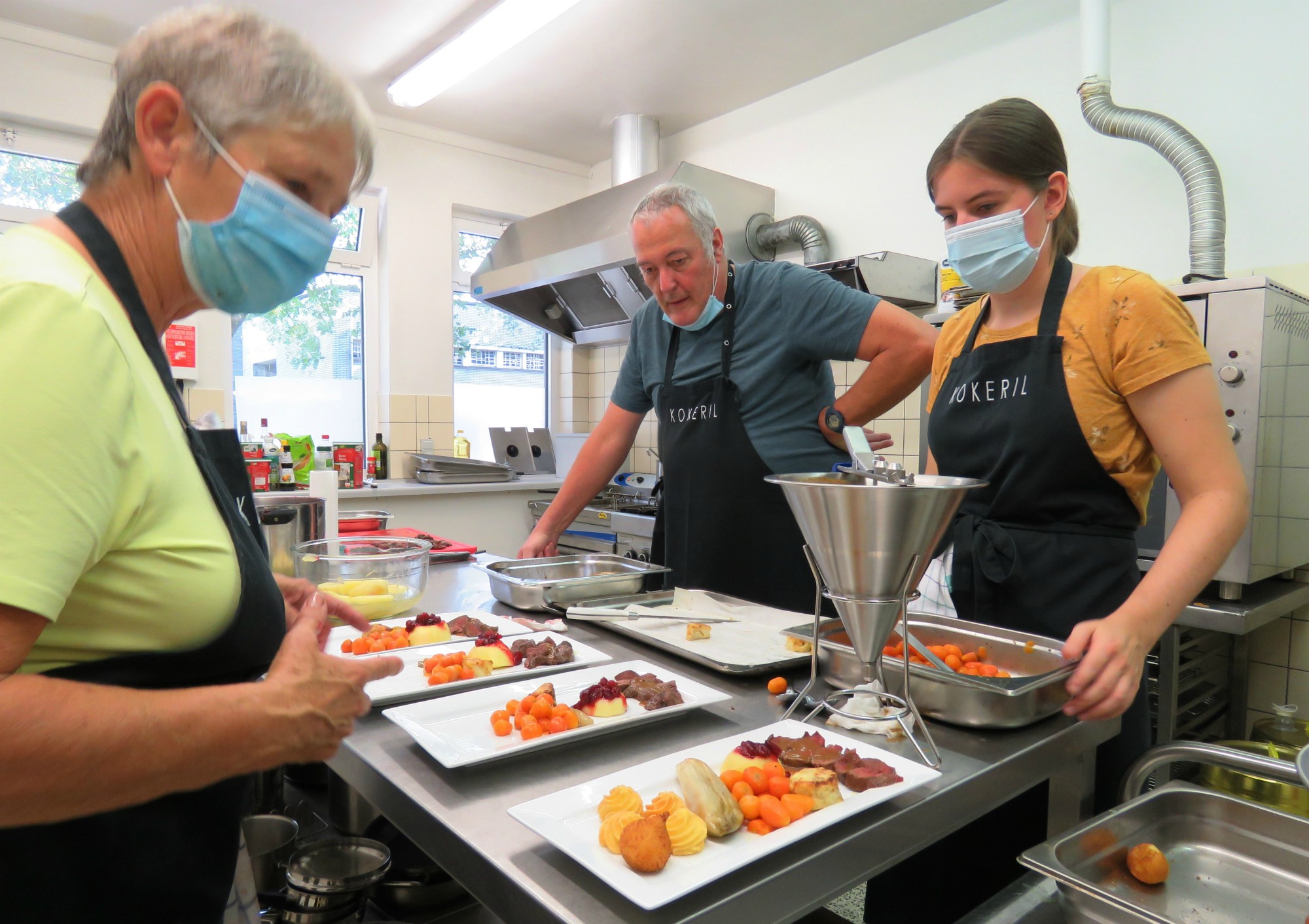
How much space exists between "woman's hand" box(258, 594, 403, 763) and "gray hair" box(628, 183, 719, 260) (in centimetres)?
156

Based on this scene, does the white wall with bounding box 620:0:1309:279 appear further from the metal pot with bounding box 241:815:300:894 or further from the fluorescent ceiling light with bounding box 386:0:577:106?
the metal pot with bounding box 241:815:300:894

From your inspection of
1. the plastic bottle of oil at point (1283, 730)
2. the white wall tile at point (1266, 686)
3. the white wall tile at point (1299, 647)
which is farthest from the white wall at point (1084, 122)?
the plastic bottle of oil at point (1283, 730)

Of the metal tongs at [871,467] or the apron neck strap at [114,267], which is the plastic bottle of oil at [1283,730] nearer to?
the metal tongs at [871,467]

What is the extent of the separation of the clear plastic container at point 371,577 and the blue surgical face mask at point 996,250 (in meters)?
1.21

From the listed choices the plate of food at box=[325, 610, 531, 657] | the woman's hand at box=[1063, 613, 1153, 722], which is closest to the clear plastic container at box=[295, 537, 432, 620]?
the plate of food at box=[325, 610, 531, 657]

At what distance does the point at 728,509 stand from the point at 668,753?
3.62ft

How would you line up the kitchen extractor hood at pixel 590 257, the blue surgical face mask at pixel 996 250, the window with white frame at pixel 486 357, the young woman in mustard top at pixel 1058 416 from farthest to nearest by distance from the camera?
the window with white frame at pixel 486 357 → the kitchen extractor hood at pixel 590 257 → the blue surgical face mask at pixel 996 250 → the young woman in mustard top at pixel 1058 416

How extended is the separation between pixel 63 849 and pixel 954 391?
1.55 m

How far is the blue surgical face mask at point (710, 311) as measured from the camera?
2.13 metres

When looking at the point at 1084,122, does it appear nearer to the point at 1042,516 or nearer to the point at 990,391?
the point at 990,391

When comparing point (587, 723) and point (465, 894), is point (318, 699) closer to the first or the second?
point (587, 723)

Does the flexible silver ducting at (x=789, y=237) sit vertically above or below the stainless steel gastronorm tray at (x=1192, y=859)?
above

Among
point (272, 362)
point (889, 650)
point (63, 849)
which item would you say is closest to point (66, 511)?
point (63, 849)

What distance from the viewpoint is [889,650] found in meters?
1.17
